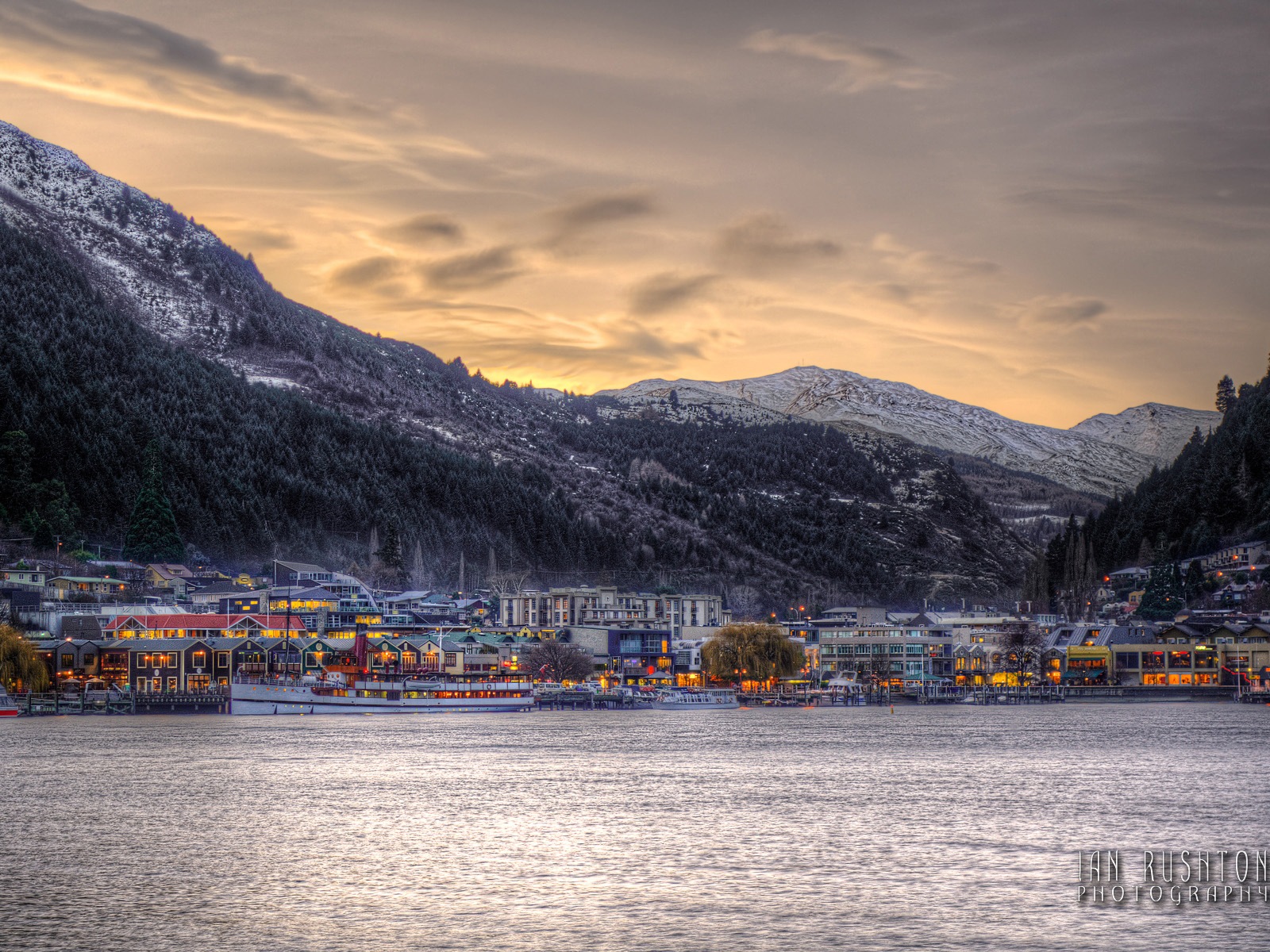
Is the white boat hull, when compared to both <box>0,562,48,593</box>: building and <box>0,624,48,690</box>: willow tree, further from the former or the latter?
<box>0,562,48,593</box>: building

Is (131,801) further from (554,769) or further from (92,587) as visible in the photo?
(92,587)

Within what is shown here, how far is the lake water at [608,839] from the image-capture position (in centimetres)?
3919

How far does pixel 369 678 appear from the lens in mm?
158375

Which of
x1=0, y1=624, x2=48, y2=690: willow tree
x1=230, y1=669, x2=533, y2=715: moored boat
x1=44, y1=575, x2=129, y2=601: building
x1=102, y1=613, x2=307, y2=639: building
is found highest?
x1=44, y1=575, x2=129, y2=601: building

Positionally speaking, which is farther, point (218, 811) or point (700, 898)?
point (218, 811)

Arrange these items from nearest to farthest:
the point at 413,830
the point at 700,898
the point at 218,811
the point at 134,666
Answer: the point at 700,898 → the point at 413,830 → the point at 218,811 → the point at 134,666

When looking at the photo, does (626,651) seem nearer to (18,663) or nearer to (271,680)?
(271,680)

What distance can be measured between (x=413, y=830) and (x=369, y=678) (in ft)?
335

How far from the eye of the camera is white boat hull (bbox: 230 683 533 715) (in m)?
141

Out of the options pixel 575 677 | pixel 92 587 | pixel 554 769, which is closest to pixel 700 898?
pixel 554 769

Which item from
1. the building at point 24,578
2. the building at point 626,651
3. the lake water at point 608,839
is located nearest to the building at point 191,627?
the building at point 24,578

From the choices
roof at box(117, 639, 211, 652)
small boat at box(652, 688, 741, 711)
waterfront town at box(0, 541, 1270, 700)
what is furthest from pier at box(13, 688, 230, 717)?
small boat at box(652, 688, 741, 711)

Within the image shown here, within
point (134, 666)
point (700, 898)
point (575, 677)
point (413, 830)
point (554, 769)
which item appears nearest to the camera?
point (700, 898)

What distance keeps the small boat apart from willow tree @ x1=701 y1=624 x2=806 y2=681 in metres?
7.55
